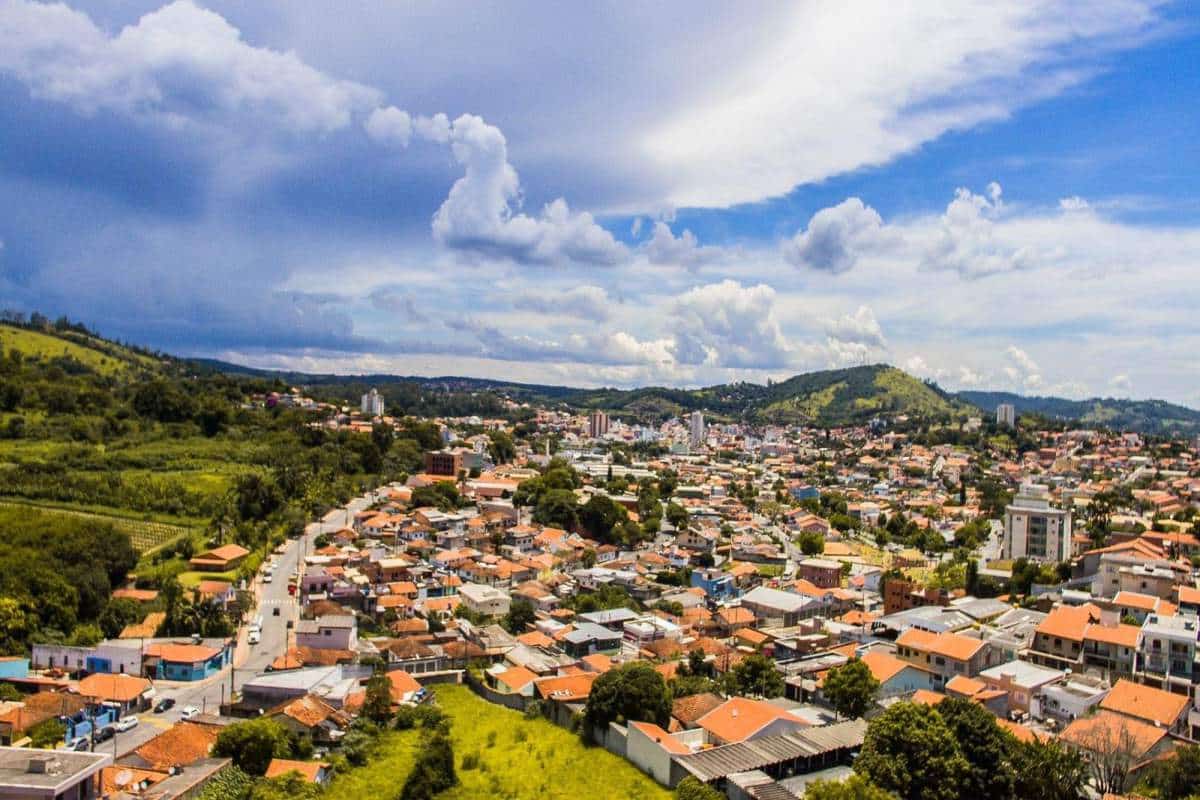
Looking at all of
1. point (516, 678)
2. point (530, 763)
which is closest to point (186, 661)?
point (516, 678)

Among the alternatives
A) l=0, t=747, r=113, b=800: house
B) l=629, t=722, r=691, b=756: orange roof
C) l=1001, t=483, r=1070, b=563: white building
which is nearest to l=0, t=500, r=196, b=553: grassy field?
l=0, t=747, r=113, b=800: house

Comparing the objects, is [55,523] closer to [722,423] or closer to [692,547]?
[692,547]

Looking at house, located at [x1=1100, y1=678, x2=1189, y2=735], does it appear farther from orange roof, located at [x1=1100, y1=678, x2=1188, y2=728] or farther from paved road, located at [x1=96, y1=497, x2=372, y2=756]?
paved road, located at [x1=96, y1=497, x2=372, y2=756]

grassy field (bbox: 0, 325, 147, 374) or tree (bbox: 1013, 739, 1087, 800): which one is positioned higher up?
grassy field (bbox: 0, 325, 147, 374)

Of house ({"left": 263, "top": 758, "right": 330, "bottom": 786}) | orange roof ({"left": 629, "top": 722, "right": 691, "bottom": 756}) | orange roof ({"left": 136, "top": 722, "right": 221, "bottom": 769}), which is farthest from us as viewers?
orange roof ({"left": 629, "top": 722, "right": 691, "bottom": 756})

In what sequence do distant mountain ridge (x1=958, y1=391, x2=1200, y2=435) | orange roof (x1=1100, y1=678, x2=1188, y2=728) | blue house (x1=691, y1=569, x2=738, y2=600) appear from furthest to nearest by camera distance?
distant mountain ridge (x1=958, y1=391, x2=1200, y2=435) < blue house (x1=691, y1=569, x2=738, y2=600) < orange roof (x1=1100, y1=678, x2=1188, y2=728)

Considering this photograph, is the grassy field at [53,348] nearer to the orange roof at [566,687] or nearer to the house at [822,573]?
the house at [822,573]

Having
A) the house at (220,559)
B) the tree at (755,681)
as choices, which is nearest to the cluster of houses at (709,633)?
the house at (220,559)

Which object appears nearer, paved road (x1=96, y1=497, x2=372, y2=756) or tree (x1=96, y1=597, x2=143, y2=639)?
paved road (x1=96, y1=497, x2=372, y2=756)
